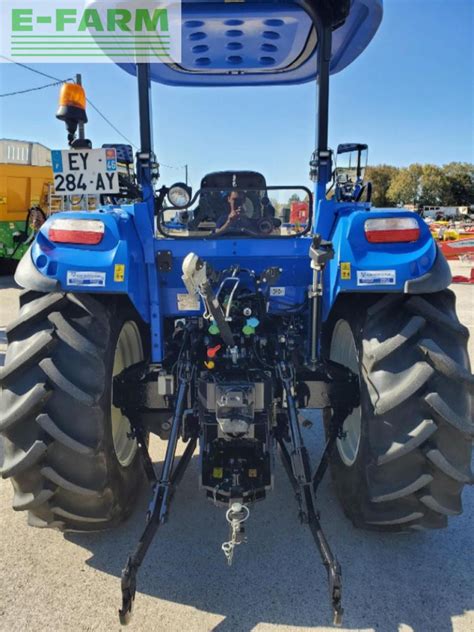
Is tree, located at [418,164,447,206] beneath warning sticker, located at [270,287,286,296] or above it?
above

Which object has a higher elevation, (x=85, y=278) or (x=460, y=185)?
(x=460, y=185)

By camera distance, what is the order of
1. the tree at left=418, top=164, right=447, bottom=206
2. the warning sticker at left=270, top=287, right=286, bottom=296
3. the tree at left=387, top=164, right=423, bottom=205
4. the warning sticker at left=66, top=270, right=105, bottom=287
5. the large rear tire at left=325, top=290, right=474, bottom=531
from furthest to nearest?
the tree at left=418, top=164, right=447, bottom=206, the tree at left=387, top=164, right=423, bottom=205, the warning sticker at left=270, top=287, right=286, bottom=296, the warning sticker at left=66, top=270, right=105, bottom=287, the large rear tire at left=325, top=290, right=474, bottom=531

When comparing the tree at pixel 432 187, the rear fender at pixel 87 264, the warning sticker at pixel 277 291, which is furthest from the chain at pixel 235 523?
the tree at pixel 432 187

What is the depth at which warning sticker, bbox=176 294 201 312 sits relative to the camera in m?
2.84

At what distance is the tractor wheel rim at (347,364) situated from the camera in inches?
111

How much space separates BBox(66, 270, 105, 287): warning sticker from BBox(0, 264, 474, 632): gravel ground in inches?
52.2

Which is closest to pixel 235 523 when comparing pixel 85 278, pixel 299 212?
pixel 85 278

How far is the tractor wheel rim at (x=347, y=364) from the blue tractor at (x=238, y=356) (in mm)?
22

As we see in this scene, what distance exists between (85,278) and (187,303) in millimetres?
670

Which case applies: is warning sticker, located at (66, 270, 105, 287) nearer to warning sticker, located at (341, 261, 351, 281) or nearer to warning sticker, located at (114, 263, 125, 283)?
warning sticker, located at (114, 263, 125, 283)

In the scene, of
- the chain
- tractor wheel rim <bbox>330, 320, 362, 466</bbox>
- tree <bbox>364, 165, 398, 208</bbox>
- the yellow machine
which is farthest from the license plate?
tree <bbox>364, 165, 398, 208</bbox>

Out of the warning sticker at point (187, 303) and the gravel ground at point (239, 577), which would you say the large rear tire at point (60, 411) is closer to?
the gravel ground at point (239, 577)

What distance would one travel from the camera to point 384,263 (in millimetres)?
2348

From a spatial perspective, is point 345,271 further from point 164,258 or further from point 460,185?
point 460,185
